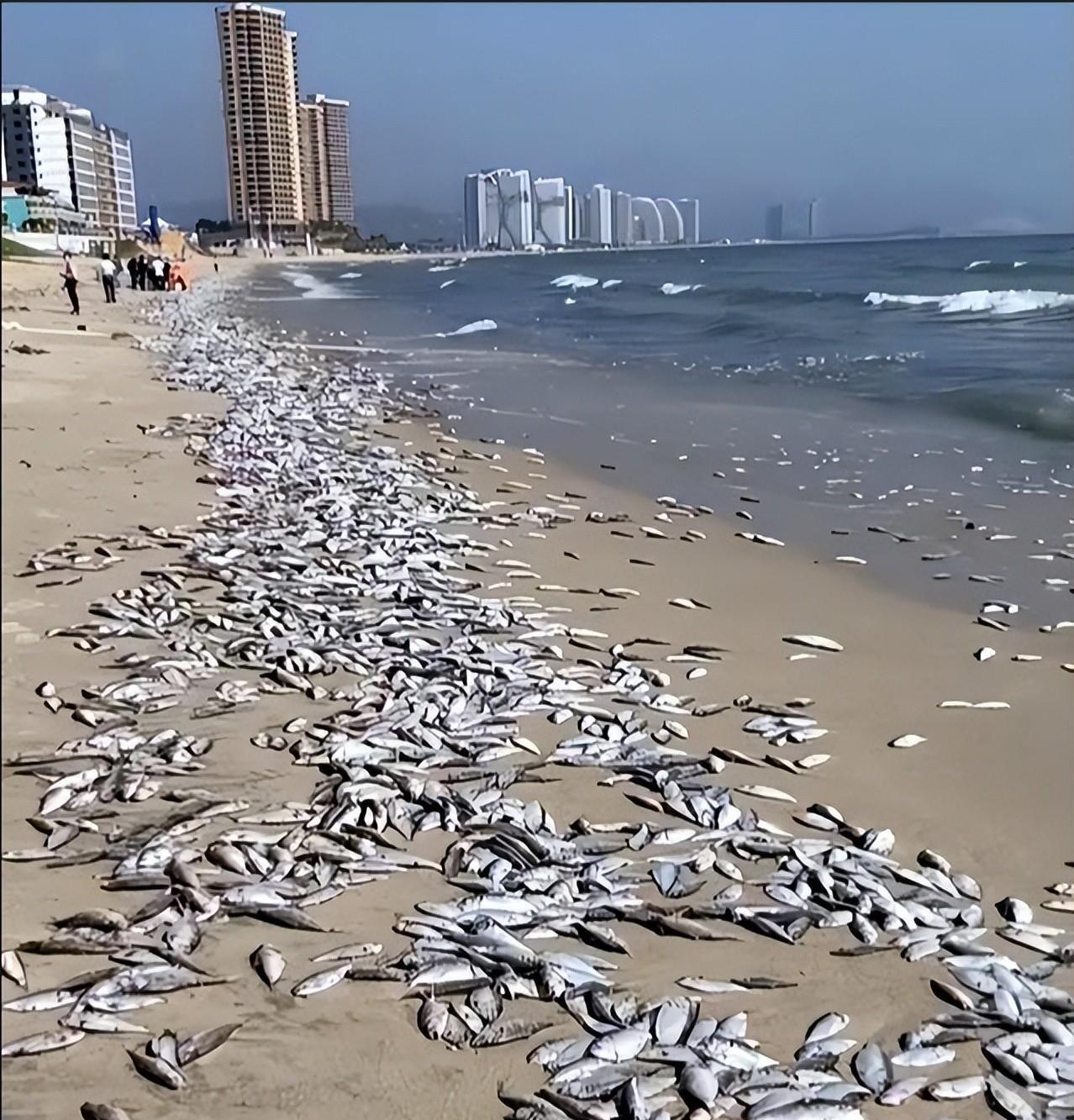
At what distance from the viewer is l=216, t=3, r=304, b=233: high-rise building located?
→ 392cm

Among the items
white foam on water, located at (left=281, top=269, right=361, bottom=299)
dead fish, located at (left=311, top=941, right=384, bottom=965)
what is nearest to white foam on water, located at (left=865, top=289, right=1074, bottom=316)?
white foam on water, located at (left=281, top=269, right=361, bottom=299)

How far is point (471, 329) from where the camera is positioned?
27.4 m

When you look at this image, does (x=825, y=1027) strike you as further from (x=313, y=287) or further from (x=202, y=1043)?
(x=313, y=287)

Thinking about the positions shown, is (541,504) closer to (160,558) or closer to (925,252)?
(160,558)

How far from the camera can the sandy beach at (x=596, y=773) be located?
2750mm

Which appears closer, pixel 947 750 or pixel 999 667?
pixel 947 750

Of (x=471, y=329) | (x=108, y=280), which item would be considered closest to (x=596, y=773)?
(x=471, y=329)

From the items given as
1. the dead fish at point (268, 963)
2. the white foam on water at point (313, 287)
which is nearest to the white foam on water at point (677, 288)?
the white foam on water at point (313, 287)

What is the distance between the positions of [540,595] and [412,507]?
2.27 metres

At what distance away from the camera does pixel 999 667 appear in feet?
18.1

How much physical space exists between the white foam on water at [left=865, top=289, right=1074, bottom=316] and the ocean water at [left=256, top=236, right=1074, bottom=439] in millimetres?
76

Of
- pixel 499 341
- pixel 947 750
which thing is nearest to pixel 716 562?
pixel 947 750

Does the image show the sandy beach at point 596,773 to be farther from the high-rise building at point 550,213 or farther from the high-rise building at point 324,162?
the high-rise building at point 550,213

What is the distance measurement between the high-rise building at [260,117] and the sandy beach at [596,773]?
1.37 meters
